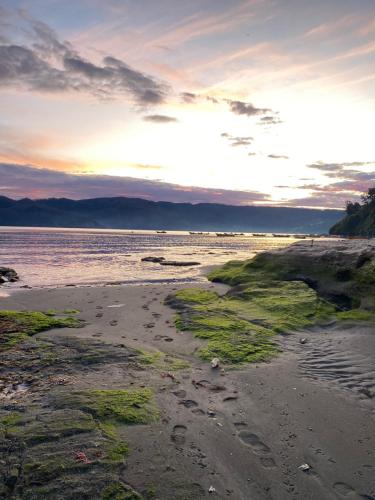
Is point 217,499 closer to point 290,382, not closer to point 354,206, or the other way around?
point 290,382

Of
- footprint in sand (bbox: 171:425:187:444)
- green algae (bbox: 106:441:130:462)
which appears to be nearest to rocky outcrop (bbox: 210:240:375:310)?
footprint in sand (bbox: 171:425:187:444)

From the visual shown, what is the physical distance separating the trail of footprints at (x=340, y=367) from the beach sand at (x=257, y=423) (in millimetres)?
28

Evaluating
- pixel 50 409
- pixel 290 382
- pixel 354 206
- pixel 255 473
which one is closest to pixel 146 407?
pixel 50 409

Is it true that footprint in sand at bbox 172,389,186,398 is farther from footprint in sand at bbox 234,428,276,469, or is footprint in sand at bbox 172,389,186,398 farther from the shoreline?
footprint in sand at bbox 234,428,276,469

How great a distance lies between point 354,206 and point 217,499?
21145cm

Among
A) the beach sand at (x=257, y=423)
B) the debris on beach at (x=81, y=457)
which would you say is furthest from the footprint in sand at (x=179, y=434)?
the debris on beach at (x=81, y=457)

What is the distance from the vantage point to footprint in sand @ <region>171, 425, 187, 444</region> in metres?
6.62

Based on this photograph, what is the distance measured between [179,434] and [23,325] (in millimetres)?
9825

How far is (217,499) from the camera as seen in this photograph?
518 cm

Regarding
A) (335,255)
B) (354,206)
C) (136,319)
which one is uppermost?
(354,206)

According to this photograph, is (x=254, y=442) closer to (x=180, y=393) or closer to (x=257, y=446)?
(x=257, y=446)

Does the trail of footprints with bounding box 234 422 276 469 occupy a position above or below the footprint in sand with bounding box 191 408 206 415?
below

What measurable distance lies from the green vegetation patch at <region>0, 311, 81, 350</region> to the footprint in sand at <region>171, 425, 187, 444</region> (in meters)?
7.21

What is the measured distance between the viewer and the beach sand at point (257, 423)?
556 cm
